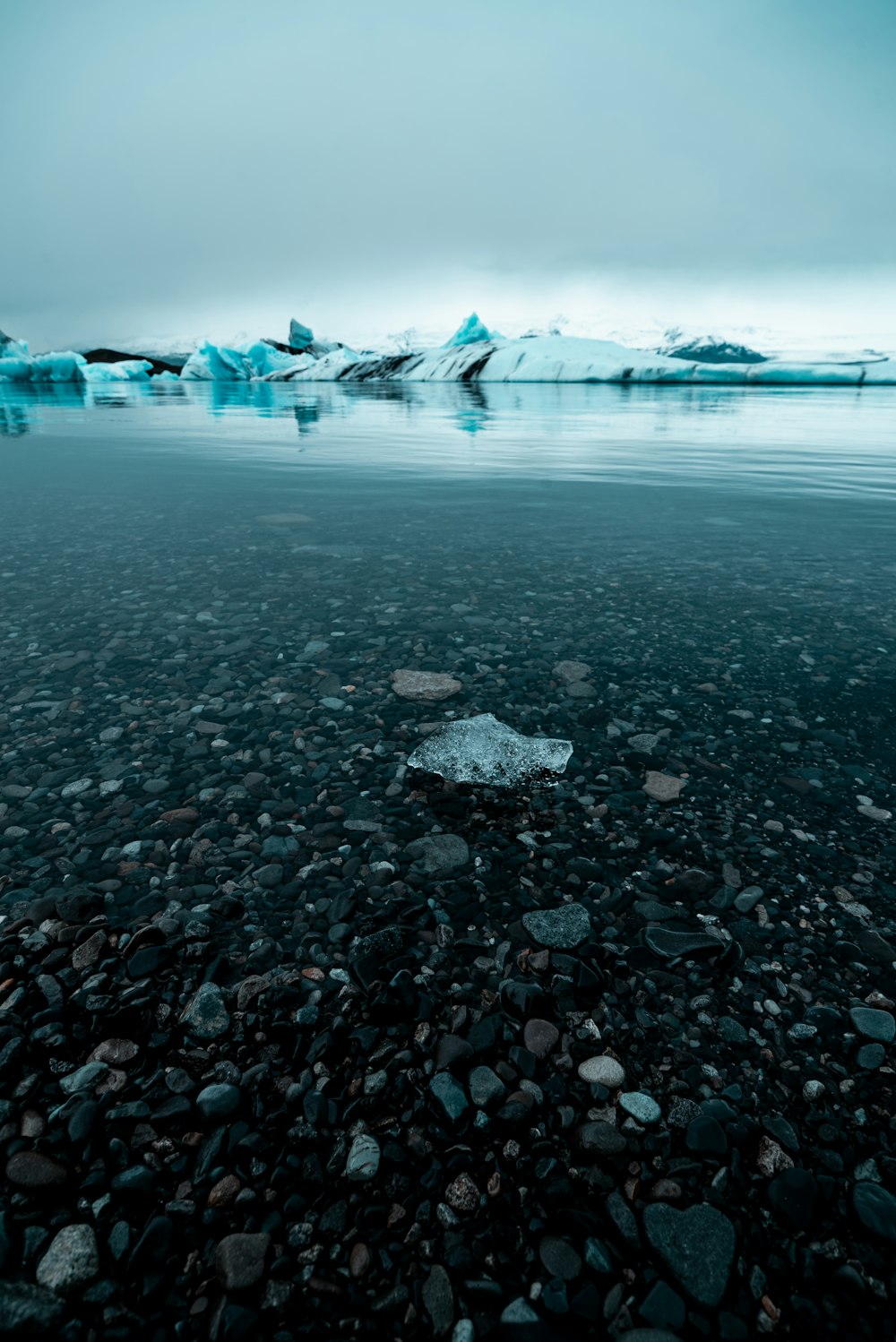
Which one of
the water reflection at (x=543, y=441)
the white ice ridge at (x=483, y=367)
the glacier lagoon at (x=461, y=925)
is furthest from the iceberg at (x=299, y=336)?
the glacier lagoon at (x=461, y=925)

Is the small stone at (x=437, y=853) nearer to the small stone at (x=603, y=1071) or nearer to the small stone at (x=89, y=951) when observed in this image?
the small stone at (x=603, y=1071)

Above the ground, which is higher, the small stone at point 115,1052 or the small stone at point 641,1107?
the small stone at point 115,1052

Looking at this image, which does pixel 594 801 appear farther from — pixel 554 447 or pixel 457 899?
pixel 554 447

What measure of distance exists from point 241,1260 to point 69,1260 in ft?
1.33

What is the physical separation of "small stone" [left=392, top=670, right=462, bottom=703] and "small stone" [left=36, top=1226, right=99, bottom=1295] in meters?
2.98

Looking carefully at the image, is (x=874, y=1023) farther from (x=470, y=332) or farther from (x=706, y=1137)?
(x=470, y=332)

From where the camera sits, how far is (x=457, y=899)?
8.70 ft

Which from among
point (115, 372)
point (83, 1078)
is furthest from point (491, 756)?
point (115, 372)

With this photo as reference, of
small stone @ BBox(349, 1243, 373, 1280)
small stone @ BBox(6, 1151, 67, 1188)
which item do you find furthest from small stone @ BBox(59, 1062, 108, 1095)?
small stone @ BBox(349, 1243, 373, 1280)

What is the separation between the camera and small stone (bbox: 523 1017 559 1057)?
2074 millimetres

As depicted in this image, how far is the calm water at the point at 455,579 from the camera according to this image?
15.0ft

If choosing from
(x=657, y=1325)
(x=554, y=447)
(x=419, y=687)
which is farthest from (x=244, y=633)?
(x=554, y=447)

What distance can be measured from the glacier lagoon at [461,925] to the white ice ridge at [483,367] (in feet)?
303

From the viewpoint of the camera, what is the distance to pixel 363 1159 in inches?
69.2
